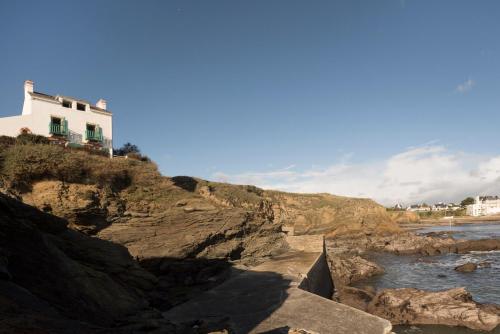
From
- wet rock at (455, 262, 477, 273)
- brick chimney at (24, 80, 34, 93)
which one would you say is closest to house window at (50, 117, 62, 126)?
brick chimney at (24, 80, 34, 93)

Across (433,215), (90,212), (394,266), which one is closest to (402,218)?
(433,215)

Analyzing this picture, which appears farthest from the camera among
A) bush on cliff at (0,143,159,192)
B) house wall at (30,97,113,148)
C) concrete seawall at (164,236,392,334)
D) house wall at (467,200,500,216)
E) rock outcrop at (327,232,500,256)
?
house wall at (467,200,500,216)

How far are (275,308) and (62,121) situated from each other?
19.6 m

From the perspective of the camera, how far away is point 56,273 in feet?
21.0

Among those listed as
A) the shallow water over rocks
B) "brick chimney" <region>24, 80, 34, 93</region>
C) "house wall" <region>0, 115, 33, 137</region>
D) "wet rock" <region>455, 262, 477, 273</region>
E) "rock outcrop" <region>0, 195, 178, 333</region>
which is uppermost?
"brick chimney" <region>24, 80, 34, 93</region>

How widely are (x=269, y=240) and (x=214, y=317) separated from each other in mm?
11013

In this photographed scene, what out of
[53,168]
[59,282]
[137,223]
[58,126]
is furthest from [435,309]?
[58,126]

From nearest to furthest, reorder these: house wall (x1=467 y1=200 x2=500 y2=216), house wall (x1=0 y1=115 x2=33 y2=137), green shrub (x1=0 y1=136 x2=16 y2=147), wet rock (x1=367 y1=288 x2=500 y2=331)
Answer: wet rock (x1=367 y1=288 x2=500 y2=331) → green shrub (x1=0 y1=136 x2=16 y2=147) → house wall (x1=0 y1=115 x2=33 y2=137) → house wall (x1=467 y1=200 x2=500 y2=216)

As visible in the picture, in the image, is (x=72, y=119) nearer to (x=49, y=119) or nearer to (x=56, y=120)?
(x=56, y=120)

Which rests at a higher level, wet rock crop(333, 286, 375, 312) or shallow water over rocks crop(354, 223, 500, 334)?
wet rock crop(333, 286, 375, 312)

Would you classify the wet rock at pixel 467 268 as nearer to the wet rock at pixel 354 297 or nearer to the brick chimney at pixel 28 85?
the wet rock at pixel 354 297

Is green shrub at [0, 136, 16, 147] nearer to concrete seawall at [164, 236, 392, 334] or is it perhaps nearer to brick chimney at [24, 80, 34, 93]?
brick chimney at [24, 80, 34, 93]

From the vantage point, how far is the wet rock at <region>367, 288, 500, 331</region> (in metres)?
13.7

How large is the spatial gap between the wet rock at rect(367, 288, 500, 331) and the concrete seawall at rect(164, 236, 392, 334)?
431cm
